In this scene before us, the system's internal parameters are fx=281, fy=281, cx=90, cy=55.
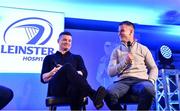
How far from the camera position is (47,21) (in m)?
3.43

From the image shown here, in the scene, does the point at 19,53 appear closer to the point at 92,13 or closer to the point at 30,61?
the point at 30,61

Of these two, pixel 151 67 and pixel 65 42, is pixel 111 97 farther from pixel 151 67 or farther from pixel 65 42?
pixel 65 42

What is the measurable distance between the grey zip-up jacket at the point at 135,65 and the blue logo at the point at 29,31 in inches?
49.4

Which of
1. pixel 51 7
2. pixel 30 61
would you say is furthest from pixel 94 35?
pixel 30 61

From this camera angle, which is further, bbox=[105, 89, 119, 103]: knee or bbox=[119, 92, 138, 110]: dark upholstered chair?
bbox=[119, 92, 138, 110]: dark upholstered chair

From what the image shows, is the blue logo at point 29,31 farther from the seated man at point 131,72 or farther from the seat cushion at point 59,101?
the seat cushion at point 59,101

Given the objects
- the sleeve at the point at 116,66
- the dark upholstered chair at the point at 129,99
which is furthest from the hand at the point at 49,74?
the dark upholstered chair at the point at 129,99

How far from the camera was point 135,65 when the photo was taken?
93.4 inches

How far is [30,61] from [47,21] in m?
0.54

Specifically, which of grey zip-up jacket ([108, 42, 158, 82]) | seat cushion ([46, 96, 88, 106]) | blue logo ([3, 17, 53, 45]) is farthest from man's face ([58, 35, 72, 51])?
blue logo ([3, 17, 53, 45])

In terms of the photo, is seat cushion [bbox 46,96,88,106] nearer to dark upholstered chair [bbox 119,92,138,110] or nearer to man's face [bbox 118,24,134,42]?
dark upholstered chair [bbox 119,92,138,110]

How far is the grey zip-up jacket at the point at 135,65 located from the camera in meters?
2.30

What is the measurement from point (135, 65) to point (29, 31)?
1537mm

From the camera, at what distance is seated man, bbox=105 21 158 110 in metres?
2.04
